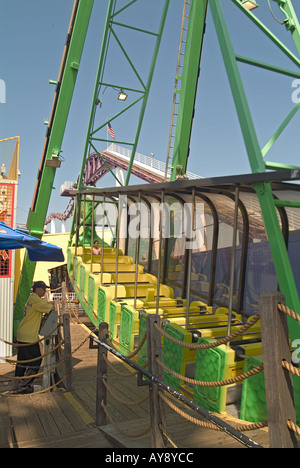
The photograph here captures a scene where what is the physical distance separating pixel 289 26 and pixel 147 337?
6390 millimetres

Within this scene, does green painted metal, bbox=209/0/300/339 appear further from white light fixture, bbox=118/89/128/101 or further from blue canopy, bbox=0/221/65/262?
white light fixture, bbox=118/89/128/101

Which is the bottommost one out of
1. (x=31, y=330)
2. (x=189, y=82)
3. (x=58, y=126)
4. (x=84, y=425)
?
(x=84, y=425)

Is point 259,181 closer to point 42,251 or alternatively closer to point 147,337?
point 147,337

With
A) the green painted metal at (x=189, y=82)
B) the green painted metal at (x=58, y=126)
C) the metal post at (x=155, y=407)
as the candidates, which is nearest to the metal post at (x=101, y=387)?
the metal post at (x=155, y=407)

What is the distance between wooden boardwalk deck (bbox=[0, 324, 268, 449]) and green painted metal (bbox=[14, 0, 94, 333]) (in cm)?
702

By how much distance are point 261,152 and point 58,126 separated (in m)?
7.86

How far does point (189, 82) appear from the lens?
9359 millimetres

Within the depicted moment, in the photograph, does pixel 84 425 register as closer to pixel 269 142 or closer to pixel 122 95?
pixel 269 142

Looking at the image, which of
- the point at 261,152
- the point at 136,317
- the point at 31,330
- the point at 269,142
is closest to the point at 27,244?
the point at 31,330

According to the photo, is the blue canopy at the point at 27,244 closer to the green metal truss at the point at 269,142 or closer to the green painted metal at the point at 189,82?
the green painted metal at the point at 189,82

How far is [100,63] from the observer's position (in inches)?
495

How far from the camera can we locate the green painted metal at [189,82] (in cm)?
895

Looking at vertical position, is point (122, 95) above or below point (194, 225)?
above

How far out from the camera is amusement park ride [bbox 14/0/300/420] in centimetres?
459
